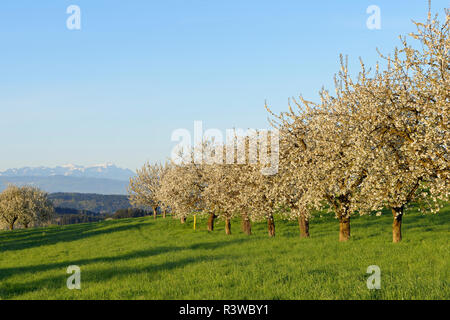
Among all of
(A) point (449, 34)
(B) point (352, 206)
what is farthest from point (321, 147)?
(A) point (449, 34)

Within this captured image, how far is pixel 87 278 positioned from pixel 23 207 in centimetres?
8223

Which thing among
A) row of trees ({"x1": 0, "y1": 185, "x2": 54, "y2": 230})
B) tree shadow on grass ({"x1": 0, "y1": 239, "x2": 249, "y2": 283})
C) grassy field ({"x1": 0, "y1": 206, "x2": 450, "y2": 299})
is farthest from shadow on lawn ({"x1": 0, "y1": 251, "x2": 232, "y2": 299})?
row of trees ({"x1": 0, "y1": 185, "x2": 54, "y2": 230})

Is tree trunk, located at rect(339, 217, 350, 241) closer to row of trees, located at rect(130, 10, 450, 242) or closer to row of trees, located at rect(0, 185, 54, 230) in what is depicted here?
row of trees, located at rect(130, 10, 450, 242)

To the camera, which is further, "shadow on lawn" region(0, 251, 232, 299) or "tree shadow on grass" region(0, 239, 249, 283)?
"tree shadow on grass" region(0, 239, 249, 283)

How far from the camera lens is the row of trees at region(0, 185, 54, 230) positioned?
296 feet

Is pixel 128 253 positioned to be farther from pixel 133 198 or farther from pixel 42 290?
pixel 133 198

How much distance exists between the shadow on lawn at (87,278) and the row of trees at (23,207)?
76.7 meters

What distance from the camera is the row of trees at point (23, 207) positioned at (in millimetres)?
90188

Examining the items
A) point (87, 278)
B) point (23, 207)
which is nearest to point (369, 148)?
point (87, 278)

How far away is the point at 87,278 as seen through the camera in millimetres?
20781

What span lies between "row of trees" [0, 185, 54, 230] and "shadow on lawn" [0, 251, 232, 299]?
3020 inches

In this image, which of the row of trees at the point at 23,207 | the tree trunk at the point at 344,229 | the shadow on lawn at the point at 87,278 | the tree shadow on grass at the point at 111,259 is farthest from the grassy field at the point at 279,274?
the row of trees at the point at 23,207
